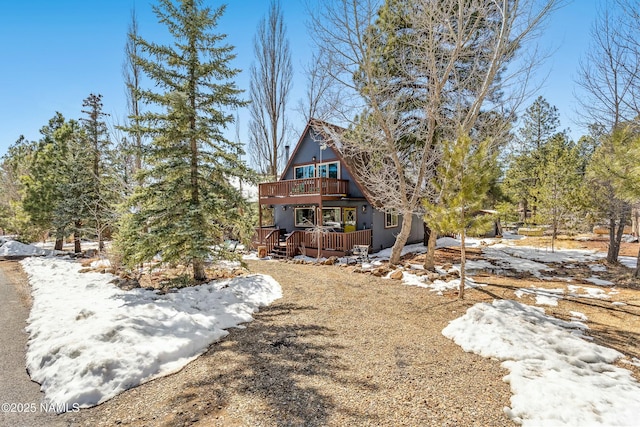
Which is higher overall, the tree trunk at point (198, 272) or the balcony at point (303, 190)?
the balcony at point (303, 190)

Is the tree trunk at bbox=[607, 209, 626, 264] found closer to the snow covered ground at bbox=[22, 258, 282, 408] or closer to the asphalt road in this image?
the snow covered ground at bbox=[22, 258, 282, 408]

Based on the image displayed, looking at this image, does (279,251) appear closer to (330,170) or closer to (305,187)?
(305,187)

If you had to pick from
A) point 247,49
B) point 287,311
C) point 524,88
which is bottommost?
point 287,311

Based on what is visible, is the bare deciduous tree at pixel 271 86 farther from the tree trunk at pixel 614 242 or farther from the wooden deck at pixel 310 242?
the tree trunk at pixel 614 242

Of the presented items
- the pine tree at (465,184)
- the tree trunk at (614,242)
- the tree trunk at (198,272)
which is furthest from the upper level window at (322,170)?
the tree trunk at (614,242)

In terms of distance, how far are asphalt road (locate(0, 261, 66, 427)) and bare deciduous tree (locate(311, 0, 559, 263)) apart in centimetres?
980

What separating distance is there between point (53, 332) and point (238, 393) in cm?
416

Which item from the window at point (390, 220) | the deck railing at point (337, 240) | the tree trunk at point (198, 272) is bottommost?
the tree trunk at point (198, 272)

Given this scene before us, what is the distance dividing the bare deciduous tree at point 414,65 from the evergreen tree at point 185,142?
429 cm

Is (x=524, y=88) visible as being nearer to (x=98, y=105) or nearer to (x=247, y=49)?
(x=247, y=49)

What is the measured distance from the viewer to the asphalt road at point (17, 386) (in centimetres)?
336

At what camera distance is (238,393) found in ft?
12.1

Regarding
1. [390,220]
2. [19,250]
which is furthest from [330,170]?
[19,250]

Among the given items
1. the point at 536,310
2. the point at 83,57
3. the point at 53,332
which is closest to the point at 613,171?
the point at 536,310
